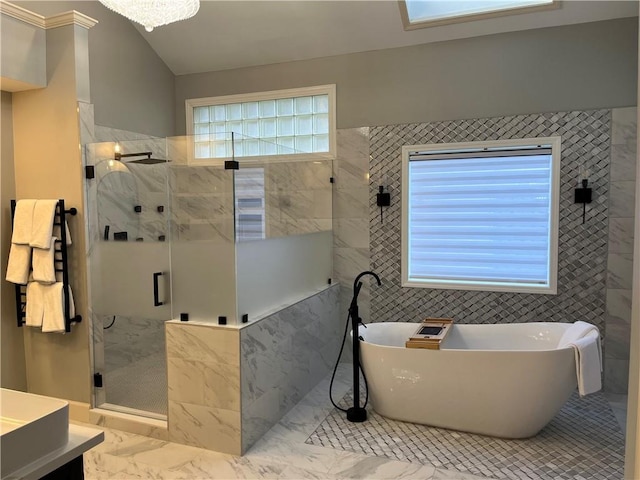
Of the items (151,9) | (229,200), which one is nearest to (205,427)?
(229,200)

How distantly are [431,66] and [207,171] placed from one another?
2.29 metres

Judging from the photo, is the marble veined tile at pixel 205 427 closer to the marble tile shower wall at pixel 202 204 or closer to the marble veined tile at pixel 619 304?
the marble tile shower wall at pixel 202 204

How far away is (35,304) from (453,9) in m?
3.89

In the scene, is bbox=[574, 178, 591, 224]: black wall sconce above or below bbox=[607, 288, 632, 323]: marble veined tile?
above

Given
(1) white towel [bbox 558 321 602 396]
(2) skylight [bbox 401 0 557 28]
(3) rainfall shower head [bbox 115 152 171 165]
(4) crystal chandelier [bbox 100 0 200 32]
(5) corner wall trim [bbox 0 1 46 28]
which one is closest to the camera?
(4) crystal chandelier [bbox 100 0 200 32]

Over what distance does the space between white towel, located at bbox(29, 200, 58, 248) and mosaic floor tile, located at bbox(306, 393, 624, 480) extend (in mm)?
2208

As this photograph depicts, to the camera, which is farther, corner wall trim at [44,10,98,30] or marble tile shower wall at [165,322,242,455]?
corner wall trim at [44,10,98,30]

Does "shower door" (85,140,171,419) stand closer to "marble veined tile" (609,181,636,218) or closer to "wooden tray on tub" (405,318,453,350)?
"wooden tray on tub" (405,318,453,350)

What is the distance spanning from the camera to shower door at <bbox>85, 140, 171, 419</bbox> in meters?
3.33

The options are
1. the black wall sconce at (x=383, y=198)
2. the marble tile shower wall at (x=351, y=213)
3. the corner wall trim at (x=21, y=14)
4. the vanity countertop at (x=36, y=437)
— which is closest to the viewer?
the vanity countertop at (x=36, y=437)

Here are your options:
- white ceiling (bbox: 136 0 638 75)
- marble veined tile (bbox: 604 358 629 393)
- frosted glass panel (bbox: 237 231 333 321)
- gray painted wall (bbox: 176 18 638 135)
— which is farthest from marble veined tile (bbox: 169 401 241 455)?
white ceiling (bbox: 136 0 638 75)

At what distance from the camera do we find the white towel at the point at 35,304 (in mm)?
3266

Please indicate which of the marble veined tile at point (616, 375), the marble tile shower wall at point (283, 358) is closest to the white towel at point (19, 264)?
the marble tile shower wall at point (283, 358)

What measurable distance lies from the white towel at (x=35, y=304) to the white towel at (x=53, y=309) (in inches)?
1.5
